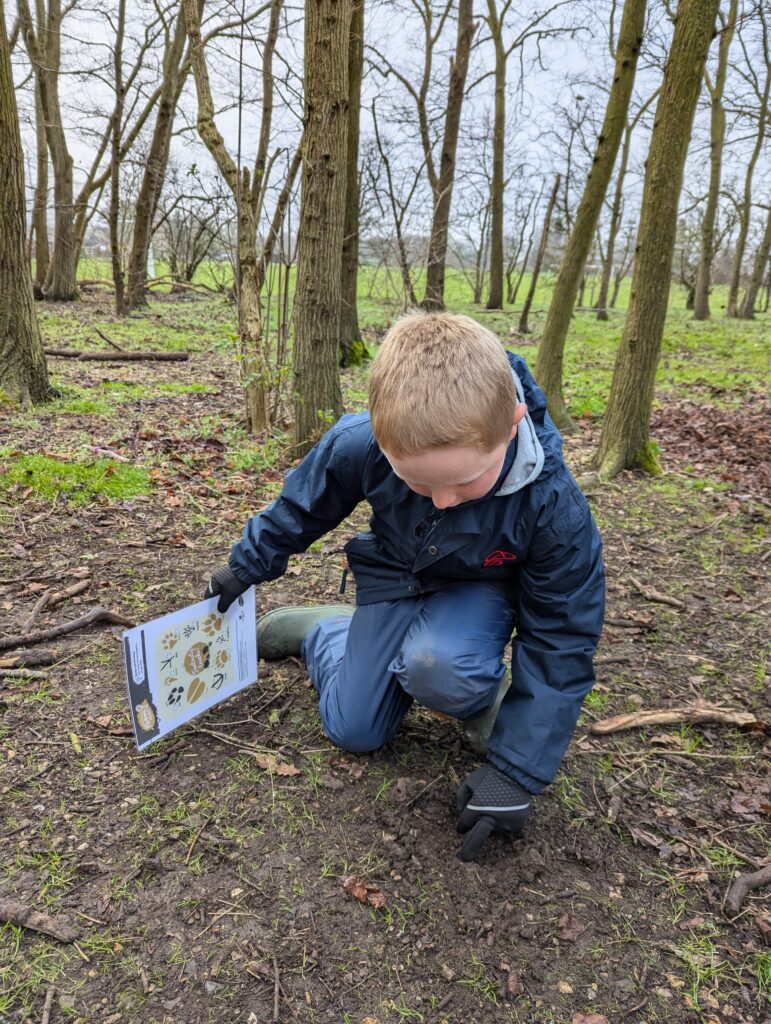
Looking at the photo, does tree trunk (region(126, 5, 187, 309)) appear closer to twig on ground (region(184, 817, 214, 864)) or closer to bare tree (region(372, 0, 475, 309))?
bare tree (region(372, 0, 475, 309))

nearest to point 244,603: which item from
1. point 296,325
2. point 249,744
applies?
point 249,744

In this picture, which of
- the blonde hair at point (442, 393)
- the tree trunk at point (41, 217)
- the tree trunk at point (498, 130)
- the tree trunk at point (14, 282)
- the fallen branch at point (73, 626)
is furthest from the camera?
the tree trunk at point (498, 130)

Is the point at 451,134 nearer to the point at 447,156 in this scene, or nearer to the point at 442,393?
the point at 447,156

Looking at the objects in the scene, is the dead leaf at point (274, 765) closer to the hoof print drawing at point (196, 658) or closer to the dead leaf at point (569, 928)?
the hoof print drawing at point (196, 658)

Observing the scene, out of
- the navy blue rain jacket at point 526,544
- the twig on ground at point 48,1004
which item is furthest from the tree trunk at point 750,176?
the twig on ground at point 48,1004

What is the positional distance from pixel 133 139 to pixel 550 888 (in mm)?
15495

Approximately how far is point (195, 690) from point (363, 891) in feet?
2.55

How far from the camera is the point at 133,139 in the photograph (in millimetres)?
13367

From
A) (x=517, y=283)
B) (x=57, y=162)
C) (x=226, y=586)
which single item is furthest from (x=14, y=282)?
(x=517, y=283)

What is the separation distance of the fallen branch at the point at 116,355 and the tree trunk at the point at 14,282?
8.71 feet

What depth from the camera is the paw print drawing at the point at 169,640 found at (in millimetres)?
1887

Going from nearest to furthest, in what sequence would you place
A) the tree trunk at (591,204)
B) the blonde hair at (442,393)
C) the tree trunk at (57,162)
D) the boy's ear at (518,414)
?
the blonde hair at (442,393) → the boy's ear at (518,414) → the tree trunk at (591,204) → the tree trunk at (57,162)

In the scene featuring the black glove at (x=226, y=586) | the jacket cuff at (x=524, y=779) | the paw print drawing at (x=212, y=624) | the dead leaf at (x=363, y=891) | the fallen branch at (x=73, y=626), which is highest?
the black glove at (x=226, y=586)

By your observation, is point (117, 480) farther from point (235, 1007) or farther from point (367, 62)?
point (367, 62)
